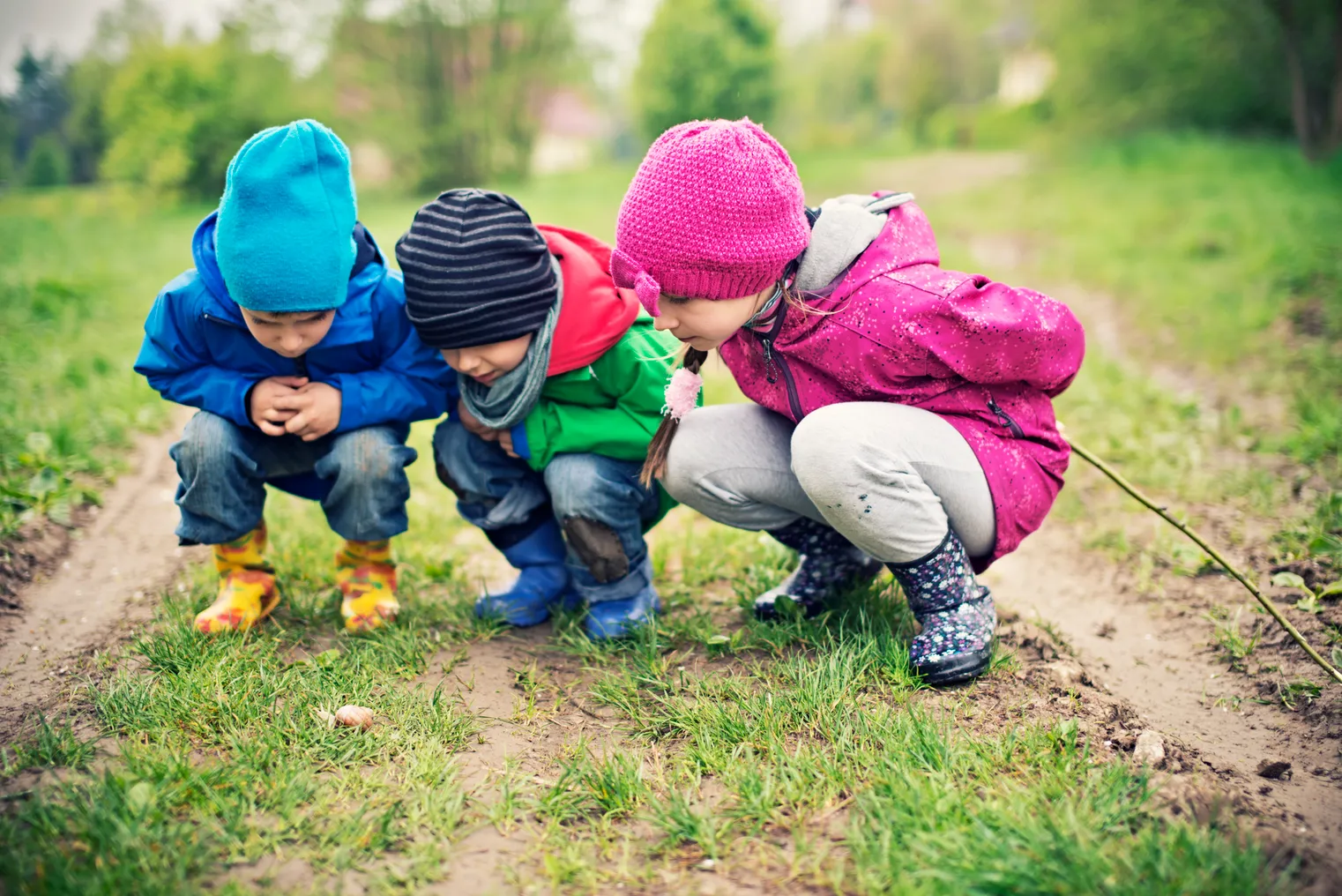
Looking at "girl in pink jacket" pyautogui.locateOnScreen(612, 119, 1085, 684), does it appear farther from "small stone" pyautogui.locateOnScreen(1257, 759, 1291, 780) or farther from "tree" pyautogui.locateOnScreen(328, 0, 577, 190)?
"tree" pyautogui.locateOnScreen(328, 0, 577, 190)

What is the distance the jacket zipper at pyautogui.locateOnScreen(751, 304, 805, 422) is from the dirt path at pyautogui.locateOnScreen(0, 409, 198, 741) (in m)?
1.78

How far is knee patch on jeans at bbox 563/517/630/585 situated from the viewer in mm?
2430

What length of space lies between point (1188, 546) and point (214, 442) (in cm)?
281

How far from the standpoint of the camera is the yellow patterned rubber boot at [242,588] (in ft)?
7.93

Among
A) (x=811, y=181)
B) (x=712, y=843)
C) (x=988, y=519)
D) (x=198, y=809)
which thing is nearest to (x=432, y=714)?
(x=198, y=809)

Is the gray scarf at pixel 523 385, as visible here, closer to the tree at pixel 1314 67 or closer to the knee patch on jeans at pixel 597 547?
the knee patch on jeans at pixel 597 547

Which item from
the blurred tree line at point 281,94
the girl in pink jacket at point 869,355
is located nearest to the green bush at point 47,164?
the blurred tree line at point 281,94

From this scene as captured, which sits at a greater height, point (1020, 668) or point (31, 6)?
point (31, 6)

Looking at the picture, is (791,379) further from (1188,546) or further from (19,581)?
(19,581)

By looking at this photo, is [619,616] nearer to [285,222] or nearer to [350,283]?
[350,283]

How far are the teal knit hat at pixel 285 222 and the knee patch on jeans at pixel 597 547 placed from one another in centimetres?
80

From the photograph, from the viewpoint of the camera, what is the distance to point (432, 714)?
2.08m

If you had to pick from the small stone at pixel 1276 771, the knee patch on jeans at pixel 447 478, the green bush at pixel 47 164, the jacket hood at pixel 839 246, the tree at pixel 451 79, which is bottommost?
the tree at pixel 451 79

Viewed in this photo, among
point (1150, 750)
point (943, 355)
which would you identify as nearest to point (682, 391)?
point (943, 355)
